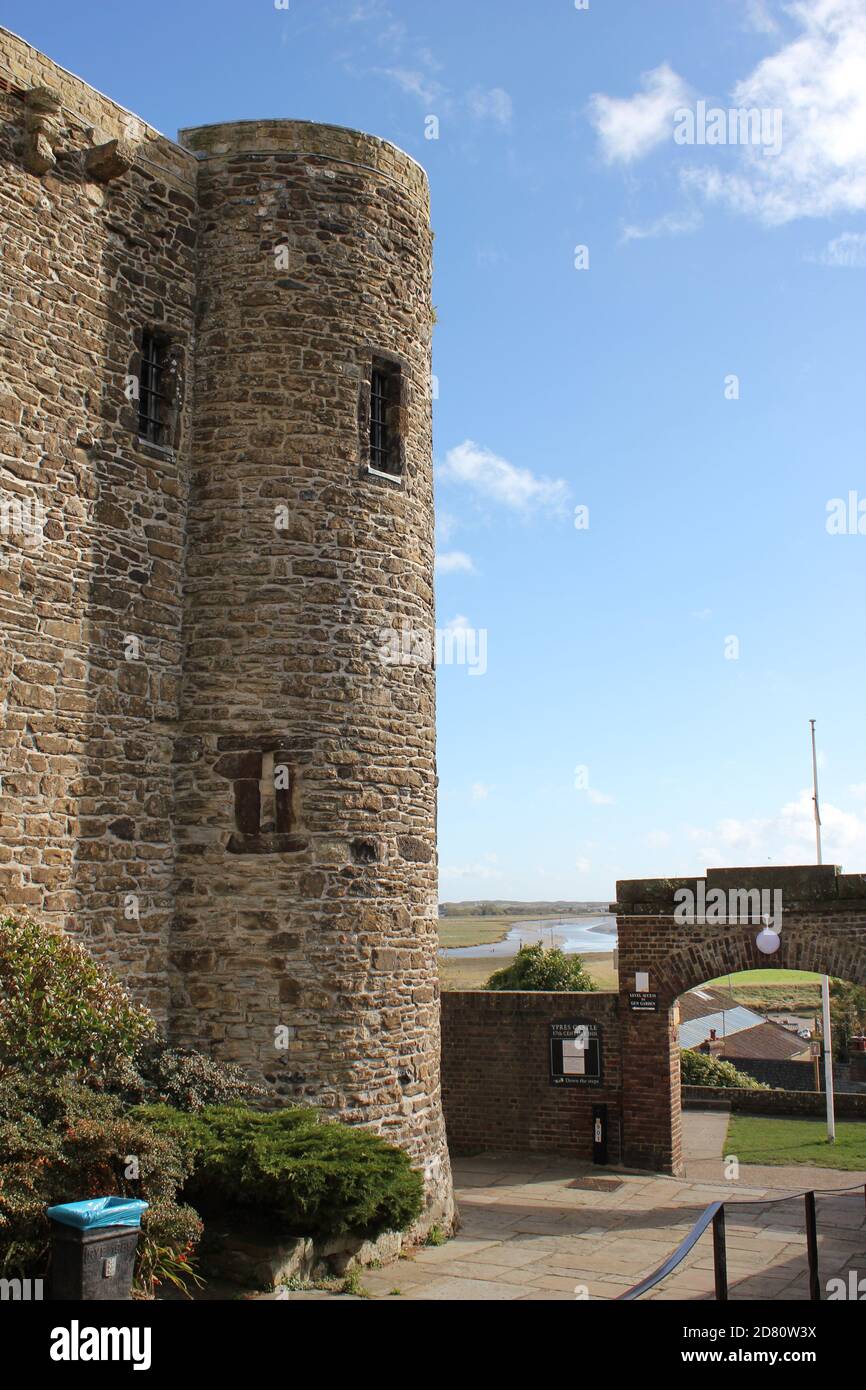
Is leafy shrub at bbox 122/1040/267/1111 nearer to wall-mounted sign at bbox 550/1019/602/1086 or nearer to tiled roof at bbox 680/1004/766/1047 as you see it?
wall-mounted sign at bbox 550/1019/602/1086

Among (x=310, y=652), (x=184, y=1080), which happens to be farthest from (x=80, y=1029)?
(x=310, y=652)

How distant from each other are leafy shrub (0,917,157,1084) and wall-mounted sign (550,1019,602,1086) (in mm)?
8208

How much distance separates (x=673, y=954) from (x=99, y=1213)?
10.2 meters

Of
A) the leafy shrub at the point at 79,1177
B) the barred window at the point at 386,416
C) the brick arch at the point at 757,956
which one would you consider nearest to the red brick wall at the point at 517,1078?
the brick arch at the point at 757,956

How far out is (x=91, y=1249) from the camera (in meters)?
6.54

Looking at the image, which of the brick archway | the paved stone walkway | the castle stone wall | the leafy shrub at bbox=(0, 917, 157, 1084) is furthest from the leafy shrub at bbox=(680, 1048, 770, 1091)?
the leafy shrub at bbox=(0, 917, 157, 1084)

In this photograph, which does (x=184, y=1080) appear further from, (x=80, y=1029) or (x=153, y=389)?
(x=153, y=389)

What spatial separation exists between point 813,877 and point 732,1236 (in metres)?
4.82

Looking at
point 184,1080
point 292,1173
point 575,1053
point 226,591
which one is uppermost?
point 226,591

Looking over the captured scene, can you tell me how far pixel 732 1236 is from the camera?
11.4m

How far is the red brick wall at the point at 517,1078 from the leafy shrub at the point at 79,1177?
28.6 ft

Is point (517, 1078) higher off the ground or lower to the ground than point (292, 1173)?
lower
